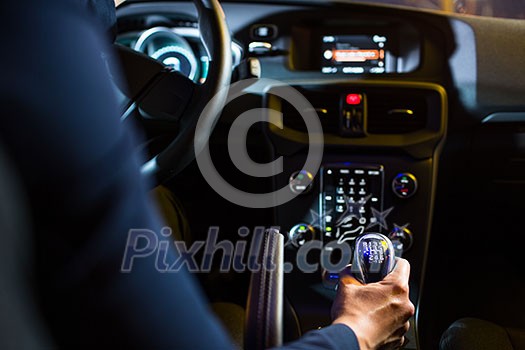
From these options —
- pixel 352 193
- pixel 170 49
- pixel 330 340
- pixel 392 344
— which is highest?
pixel 170 49

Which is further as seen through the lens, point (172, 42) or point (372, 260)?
point (172, 42)

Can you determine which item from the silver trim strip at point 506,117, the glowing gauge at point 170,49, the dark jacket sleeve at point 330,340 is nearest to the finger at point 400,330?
the dark jacket sleeve at point 330,340

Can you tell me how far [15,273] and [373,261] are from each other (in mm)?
624

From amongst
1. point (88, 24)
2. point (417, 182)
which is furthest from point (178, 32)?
point (88, 24)

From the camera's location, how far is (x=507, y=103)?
5.72 ft

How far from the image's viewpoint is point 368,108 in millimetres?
1763

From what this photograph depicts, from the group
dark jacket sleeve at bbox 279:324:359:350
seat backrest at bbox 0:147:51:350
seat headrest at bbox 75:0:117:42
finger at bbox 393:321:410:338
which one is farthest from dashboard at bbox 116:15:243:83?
seat backrest at bbox 0:147:51:350

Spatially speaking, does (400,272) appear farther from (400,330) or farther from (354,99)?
(354,99)

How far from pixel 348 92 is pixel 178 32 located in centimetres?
51

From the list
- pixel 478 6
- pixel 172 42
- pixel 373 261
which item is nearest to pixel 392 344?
pixel 373 261

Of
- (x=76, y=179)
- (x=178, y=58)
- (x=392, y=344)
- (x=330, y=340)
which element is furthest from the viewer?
(x=178, y=58)

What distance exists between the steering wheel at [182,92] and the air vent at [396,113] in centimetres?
65

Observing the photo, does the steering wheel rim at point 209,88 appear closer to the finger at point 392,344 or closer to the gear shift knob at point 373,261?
the gear shift knob at point 373,261

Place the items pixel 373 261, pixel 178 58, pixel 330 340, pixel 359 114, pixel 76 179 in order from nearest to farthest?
pixel 76 179 < pixel 330 340 < pixel 373 261 < pixel 178 58 < pixel 359 114
